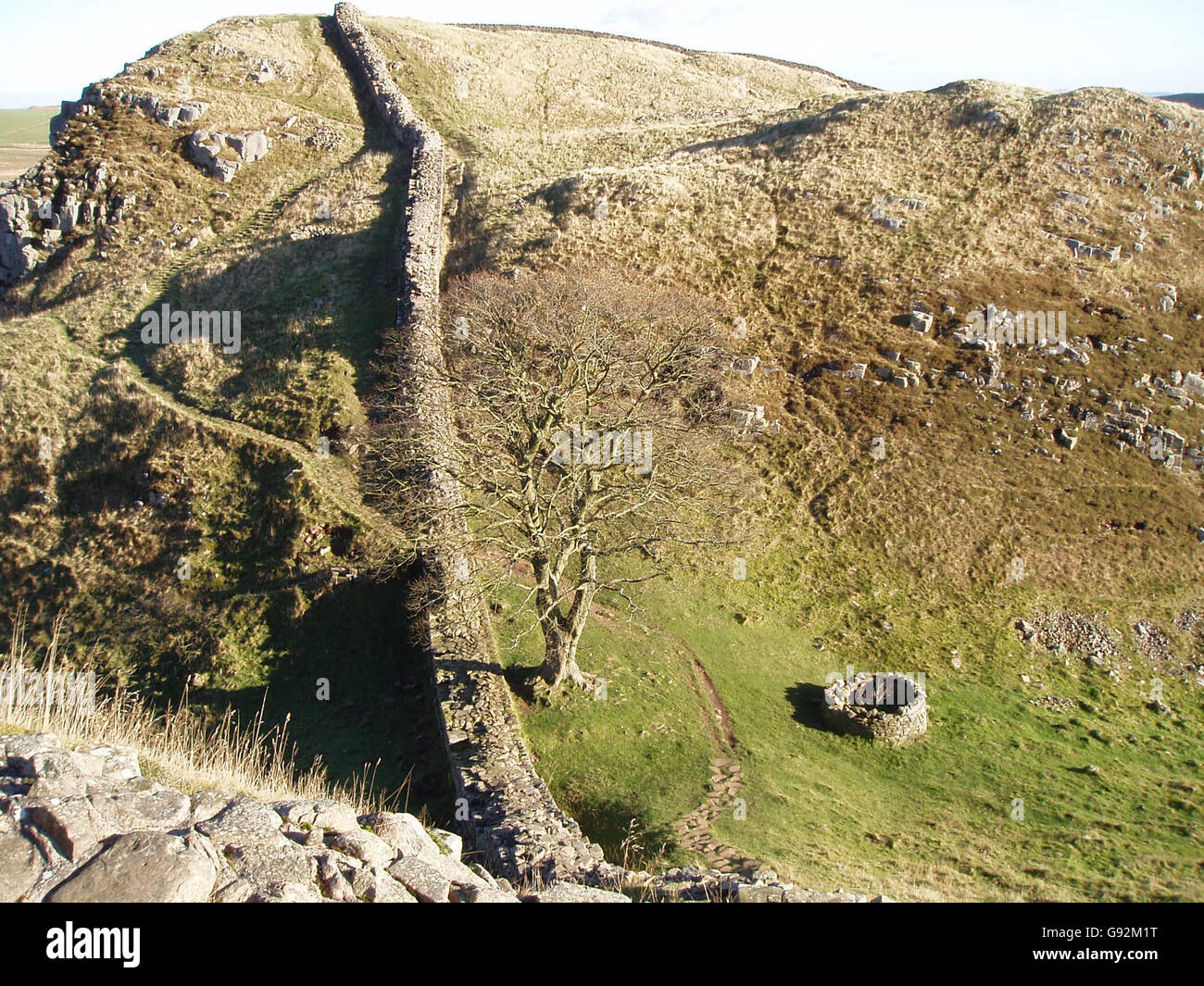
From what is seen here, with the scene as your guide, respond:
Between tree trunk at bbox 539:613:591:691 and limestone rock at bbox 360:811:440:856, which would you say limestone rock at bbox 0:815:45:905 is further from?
tree trunk at bbox 539:613:591:691

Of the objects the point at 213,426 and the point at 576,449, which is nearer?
the point at 576,449

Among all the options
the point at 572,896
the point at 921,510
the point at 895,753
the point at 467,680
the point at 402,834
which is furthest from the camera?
the point at 921,510

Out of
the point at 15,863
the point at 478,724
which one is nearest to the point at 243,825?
the point at 15,863

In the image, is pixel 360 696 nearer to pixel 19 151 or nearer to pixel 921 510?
pixel 921 510

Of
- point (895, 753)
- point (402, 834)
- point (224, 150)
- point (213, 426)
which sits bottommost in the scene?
point (895, 753)

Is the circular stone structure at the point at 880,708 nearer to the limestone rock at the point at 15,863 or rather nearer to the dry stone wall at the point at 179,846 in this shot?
the dry stone wall at the point at 179,846

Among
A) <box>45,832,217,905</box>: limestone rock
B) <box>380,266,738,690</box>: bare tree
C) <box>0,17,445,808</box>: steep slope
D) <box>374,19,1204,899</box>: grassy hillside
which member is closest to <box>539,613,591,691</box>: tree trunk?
<box>380,266,738,690</box>: bare tree

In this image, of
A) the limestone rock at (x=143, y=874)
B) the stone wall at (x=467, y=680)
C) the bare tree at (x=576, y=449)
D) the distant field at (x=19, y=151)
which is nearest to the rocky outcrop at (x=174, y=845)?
the limestone rock at (x=143, y=874)

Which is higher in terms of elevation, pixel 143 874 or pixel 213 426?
pixel 213 426
